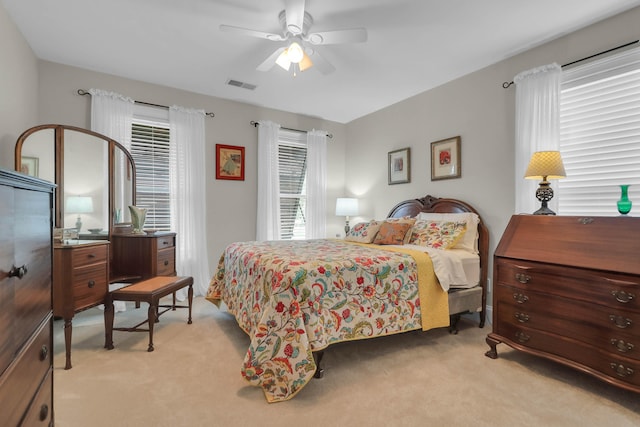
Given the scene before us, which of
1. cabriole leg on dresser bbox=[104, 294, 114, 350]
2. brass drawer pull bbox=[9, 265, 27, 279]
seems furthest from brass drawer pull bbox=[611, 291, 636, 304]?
cabriole leg on dresser bbox=[104, 294, 114, 350]

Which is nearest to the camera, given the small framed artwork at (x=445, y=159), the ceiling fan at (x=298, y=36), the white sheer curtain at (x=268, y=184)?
the ceiling fan at (x=298, y=36)

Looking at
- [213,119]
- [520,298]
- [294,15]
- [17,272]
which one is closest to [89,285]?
[17,272]

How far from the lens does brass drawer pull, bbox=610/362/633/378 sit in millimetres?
1683

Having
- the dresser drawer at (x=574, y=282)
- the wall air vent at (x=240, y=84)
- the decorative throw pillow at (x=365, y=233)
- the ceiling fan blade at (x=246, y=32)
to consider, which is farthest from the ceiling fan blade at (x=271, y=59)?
the dresser drawer at (x=574, y=282)

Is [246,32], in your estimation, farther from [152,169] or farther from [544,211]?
[544,211]

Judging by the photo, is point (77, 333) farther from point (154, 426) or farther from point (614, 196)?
point (614, 196)

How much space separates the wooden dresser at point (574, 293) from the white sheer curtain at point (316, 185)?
3028 millimetres

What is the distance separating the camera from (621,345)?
1.72m

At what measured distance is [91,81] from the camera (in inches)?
136

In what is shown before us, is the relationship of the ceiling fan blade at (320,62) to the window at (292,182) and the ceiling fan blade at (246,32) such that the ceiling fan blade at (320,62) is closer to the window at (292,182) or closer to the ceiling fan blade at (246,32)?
the ceiling fan blade at (246,32)

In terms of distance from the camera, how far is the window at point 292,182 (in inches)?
194

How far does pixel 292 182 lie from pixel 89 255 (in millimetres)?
3072

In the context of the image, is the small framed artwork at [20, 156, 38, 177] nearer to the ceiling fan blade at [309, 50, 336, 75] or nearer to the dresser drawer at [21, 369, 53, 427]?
the dresser drawer at [21, 369, 53, 427]

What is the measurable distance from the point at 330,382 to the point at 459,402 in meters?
0.75
